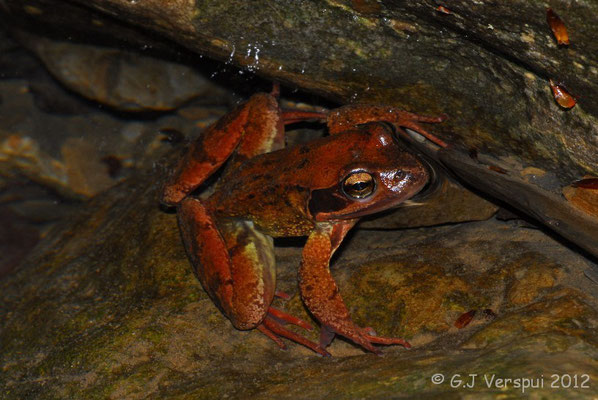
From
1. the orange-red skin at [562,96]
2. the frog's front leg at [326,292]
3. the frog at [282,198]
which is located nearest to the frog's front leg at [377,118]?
the frog at [282,198]

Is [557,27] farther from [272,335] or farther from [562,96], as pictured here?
[272,335]

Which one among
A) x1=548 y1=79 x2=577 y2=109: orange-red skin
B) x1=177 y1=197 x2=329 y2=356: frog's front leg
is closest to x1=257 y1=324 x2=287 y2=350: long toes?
x1=177 y1=197 x2=329 y2=356: frog's front leg

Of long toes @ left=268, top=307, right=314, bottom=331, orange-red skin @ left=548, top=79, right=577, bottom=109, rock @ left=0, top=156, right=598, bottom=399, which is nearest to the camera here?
rock @ left=0, top=156, right=598, bottom=399

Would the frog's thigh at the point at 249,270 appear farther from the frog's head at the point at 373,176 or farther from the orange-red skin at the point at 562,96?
the orange-red skin at the point at 562,96

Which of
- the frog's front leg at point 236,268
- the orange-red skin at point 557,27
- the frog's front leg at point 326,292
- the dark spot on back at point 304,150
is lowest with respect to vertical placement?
the frog's front leg at point 236,268

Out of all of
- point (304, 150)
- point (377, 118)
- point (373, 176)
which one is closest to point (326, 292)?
point (373, 176)

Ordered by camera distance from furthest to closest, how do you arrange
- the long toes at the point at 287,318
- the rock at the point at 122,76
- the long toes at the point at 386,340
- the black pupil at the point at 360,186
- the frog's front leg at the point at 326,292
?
the rock at the point at 122,76
the long toes at the point at 287,318
the black pupil at the point at 360,186
the frog's front leg at the point at 326,292
the long toes at the point at 386,340

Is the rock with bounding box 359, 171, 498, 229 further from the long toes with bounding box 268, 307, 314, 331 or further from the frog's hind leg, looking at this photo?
the frog's hind leg

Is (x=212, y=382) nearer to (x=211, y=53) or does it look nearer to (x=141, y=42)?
(x=211, y=53)
